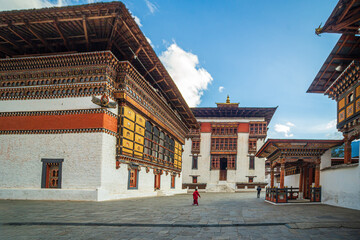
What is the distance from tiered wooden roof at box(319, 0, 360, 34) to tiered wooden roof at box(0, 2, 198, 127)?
9.16 meters

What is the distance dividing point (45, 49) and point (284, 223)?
52.1ft

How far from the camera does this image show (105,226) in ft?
26.1

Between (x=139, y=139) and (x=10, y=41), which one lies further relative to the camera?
(x=139, y=139)

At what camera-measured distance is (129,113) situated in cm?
1830

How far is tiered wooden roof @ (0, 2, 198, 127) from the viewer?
14.4m

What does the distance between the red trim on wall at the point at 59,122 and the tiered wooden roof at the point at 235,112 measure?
28014 millimetres

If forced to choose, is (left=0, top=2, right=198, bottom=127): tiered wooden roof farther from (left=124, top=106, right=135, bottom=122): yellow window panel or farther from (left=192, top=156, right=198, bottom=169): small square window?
(left=192, top=156, right=198, bottom=169): small square window

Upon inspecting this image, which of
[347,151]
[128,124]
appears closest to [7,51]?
[128,124]

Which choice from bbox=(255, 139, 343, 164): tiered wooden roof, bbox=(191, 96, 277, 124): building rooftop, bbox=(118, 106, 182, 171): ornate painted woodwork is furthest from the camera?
bbox=(191, 96, 277, 124): building rooftop

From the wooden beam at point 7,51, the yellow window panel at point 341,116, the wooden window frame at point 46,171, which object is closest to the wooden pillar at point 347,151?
the yellow window panel at point 341,116

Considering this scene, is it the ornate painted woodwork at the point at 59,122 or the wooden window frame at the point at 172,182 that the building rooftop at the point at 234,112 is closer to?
the wooden window frame at the point at 172,182

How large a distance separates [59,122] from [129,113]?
409 centimetres

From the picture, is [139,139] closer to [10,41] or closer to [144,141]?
[144,141]

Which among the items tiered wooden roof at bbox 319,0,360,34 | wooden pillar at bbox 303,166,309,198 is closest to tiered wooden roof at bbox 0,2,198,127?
tiered wooden roof at bbox 319,0,360,34
